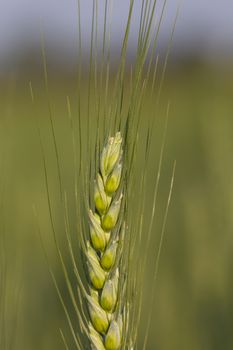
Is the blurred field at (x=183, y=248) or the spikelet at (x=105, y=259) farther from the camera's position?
the blurred field at (x=183, y=248)

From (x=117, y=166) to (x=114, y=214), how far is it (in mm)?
58

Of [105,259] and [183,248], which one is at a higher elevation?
[105,259]

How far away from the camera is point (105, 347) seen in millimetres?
934

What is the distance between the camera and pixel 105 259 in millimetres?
933

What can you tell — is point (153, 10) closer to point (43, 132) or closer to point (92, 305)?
point (92, 305)

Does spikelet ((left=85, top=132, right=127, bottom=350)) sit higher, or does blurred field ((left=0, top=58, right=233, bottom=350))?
spikelet ((left=85, top=132, right=127, bottom=350))

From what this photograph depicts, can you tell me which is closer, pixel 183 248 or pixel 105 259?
pixel 105 259

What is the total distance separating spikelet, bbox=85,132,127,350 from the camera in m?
0.94

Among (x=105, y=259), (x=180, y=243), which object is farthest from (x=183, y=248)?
(x=105, y=259)

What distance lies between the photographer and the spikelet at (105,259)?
94cm

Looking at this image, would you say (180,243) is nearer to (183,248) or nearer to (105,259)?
(183,248)

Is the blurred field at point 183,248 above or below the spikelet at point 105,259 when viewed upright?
below

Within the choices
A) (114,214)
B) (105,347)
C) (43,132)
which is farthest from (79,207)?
(43,132)

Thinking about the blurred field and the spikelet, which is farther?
the blurred field
